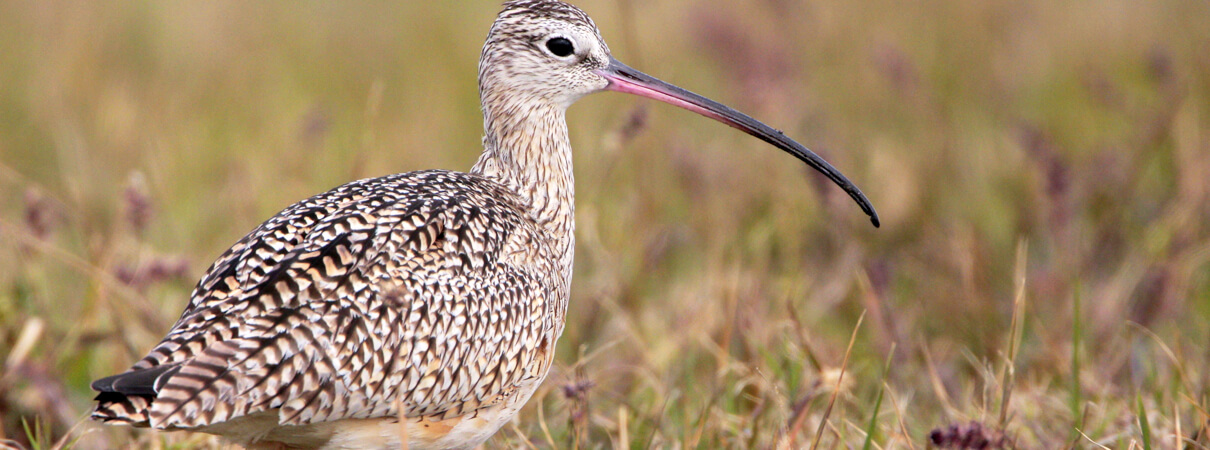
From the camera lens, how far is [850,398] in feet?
15.8

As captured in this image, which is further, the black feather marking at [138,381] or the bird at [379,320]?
the bird at [379,320]

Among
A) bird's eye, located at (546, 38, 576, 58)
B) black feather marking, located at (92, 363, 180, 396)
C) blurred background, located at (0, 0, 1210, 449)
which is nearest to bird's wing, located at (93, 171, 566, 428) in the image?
black feather marking, located at (92, 363, 180, 396)

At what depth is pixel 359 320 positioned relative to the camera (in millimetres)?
3568

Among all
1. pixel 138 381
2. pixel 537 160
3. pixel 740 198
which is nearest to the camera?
pixel 138 381

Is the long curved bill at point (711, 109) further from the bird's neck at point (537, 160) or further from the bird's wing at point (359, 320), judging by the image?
the bird's wing at point (359, 320)

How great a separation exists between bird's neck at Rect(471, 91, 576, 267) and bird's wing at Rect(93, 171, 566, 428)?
1.39 feet

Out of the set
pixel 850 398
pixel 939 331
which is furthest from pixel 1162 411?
pixel 939 331

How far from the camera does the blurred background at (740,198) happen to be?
15.7 ft

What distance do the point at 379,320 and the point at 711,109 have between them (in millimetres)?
1568

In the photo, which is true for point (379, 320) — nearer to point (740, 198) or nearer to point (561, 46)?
point (561, 46)

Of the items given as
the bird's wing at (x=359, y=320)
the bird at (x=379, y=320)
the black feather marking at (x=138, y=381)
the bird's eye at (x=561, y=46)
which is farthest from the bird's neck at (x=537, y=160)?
the black feather marking at (x=138, y=381)

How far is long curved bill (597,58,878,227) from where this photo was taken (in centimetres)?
459

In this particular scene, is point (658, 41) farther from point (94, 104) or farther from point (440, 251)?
point (440, 251)

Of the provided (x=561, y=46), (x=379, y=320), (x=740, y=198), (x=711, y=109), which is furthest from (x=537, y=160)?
(x=740, y=198)
